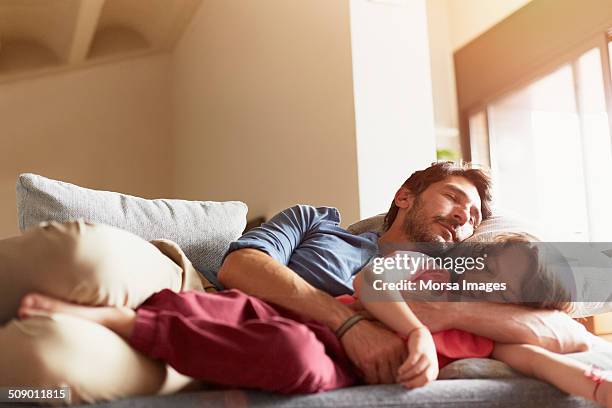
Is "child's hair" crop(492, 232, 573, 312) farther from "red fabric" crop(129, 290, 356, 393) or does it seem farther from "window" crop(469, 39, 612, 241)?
"window" crop(469, 39, 612, 241)

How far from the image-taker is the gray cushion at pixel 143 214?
54.6 inches

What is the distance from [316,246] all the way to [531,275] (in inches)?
18.1

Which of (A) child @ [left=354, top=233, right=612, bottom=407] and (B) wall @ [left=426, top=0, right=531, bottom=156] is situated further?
(B) wall @ [left=426, top=0, right=531, bottom=156]

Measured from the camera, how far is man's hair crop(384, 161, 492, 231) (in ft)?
5.23

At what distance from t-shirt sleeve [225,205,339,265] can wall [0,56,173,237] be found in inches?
163

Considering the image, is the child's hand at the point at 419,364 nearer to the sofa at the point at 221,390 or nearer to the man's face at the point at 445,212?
the sofa at the point at 221,390

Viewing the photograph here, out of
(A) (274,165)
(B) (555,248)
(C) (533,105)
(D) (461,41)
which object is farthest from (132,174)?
(B) (555,248)

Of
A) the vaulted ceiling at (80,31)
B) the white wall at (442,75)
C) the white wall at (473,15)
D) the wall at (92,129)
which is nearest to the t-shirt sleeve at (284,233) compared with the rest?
the vaulted ceiling at (80,31)

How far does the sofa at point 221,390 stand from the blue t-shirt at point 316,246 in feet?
0.46

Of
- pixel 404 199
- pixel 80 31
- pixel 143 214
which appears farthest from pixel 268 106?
pixel 143 214

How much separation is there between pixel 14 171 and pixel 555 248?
15.8ft

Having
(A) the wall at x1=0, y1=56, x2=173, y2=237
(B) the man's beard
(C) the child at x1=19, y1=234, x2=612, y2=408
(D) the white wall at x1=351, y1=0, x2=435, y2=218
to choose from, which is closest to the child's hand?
(C) the child at x1=19, y1=234, x2=612, y2=408

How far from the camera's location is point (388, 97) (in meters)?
3.00

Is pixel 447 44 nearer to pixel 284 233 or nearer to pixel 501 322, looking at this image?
pixel 284 233
